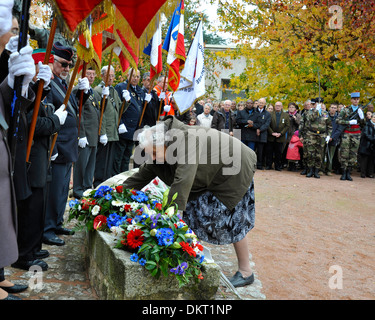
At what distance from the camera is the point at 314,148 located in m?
11.3

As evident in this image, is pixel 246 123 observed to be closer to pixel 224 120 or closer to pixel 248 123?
pixel 248 123

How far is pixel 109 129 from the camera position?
666 cm

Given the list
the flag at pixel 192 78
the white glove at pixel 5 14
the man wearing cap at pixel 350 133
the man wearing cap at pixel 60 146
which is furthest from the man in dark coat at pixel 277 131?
the white glove at pixel 5 14

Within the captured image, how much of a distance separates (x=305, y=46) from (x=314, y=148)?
12.2 feet

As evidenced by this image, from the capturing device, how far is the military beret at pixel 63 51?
4102 millimetres

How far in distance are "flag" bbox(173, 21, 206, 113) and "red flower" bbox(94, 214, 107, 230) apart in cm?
464

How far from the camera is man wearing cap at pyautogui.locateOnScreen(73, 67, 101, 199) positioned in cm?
585

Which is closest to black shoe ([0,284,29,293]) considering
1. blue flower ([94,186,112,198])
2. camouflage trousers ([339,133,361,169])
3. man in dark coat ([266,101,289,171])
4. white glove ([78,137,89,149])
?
blue flower ([94,186,112,198])

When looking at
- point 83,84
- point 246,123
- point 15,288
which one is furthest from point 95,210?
point 246,123

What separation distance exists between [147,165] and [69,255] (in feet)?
4.20

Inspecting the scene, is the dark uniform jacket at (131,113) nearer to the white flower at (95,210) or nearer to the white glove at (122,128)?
the white glove at (122,128)

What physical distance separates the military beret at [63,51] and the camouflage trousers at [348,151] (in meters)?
9.41

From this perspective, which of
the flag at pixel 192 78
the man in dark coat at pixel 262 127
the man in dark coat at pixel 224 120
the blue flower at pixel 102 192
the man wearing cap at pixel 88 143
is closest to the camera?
the blue flower at pixel 102 192

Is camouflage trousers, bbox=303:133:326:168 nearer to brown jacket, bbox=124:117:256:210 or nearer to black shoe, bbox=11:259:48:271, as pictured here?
brown jacket, bbox=124:117:256:210
